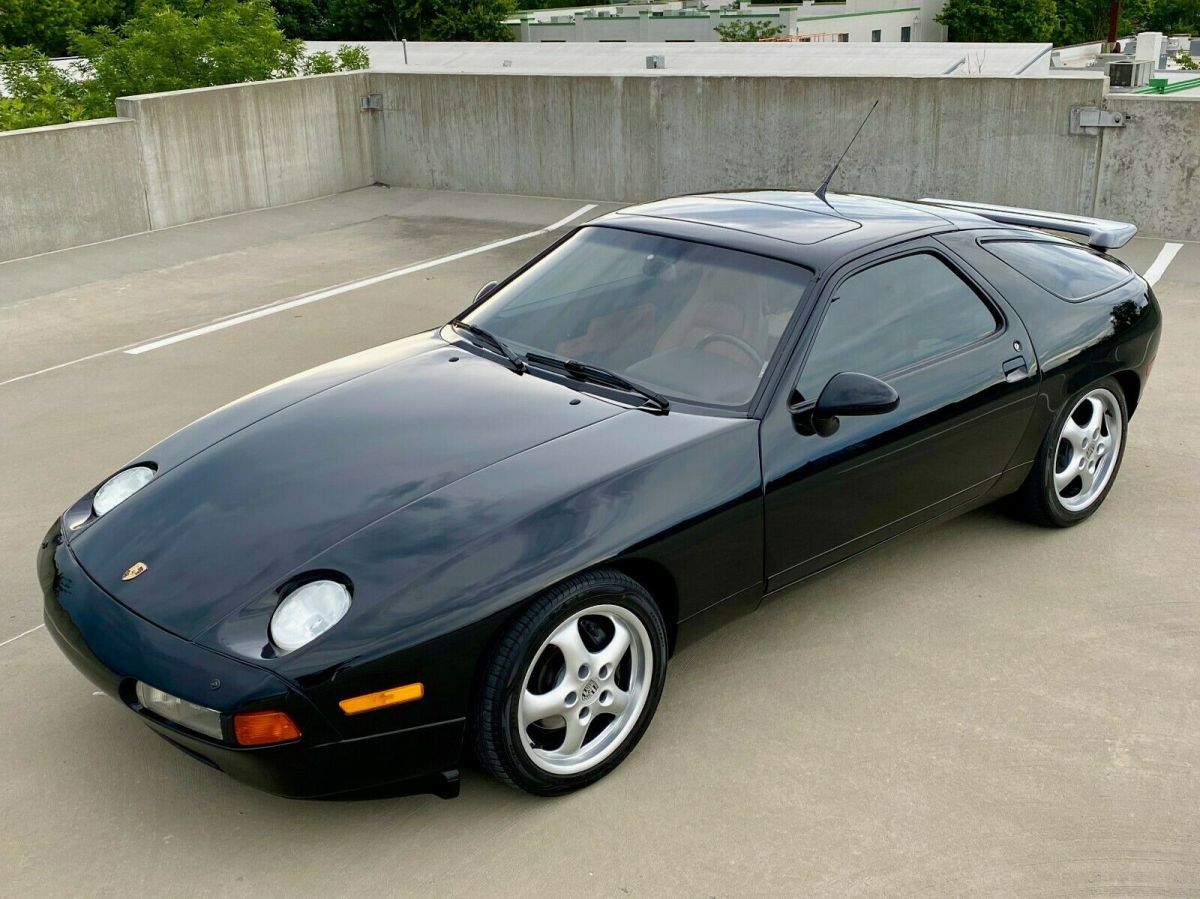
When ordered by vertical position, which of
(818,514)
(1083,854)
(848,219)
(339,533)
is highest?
(848,219)

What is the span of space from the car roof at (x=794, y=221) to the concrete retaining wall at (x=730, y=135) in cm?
633

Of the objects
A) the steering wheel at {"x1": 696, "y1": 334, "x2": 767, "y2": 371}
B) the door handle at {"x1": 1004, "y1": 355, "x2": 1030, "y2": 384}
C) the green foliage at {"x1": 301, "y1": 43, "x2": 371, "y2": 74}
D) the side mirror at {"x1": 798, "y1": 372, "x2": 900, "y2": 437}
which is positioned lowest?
the door handle at {"x1": 1004, "y1": 355, "x2": 1030, "y2": 384}

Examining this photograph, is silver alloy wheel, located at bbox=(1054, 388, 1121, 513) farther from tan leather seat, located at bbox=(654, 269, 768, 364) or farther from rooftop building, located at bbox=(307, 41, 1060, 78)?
rooftop building, located at bbox=(307, 41, 1060, 78)

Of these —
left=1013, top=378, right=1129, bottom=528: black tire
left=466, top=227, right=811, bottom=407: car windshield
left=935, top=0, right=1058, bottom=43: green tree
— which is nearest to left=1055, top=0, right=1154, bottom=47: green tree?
left=935, top=0, right=1058, bottom=43: green tree

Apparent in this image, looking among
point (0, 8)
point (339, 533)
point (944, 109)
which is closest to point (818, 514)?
point (339, 533)

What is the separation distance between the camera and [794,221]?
4691mm

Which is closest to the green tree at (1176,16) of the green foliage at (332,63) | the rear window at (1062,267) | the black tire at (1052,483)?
the green foliage at (332,63)

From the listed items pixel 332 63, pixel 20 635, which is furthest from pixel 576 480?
pixel 332 63

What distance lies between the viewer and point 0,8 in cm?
4069

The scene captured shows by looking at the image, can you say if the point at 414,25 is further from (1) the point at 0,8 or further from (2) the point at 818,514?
(2) the point at 818,514

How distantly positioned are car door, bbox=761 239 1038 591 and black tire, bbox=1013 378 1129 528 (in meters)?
0.27

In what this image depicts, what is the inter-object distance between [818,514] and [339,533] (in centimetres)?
156

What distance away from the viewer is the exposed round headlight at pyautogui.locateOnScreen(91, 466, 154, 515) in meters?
3.99

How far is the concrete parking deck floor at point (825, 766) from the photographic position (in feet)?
10.9
